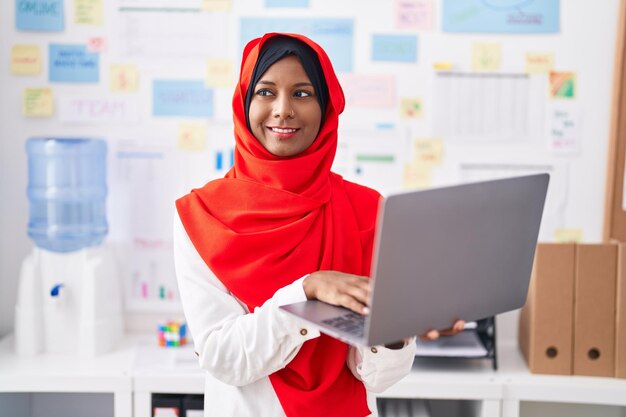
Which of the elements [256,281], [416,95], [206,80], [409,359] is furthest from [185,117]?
[409,359]

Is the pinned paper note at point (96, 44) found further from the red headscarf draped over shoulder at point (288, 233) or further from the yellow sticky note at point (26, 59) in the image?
the red headscarf draped over shoulder at point (288, 233)

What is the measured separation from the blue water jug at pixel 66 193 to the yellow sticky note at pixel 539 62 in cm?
144

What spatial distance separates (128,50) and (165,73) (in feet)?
0.48

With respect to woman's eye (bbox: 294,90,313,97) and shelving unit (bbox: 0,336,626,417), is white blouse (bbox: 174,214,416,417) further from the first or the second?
shelving unit (bbox: 0,336,626,417)

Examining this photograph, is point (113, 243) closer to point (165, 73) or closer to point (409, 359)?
point (165, 73)

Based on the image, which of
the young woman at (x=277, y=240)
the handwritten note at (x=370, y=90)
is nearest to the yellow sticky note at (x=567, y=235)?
the handwritten note at (x=370, y=90)

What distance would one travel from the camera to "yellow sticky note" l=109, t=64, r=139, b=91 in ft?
8.41

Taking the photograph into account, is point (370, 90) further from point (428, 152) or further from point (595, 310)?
point (595, 310)

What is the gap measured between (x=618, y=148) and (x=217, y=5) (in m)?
1.39

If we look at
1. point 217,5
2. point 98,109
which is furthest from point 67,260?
point 217,5

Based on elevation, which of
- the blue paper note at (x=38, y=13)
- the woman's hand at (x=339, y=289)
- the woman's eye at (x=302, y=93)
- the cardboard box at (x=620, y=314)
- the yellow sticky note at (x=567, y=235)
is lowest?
the cardboard box at (x=620, y=314)

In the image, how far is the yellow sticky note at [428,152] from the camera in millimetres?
2547

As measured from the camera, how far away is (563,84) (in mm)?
2508

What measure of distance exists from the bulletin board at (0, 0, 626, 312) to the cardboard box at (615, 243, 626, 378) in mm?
368
